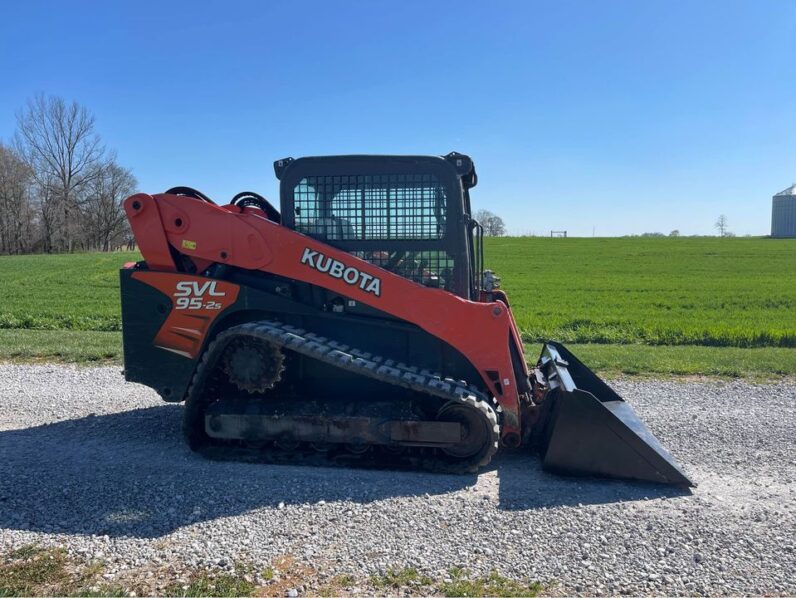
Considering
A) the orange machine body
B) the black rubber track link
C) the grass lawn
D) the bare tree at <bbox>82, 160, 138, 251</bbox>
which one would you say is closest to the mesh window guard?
the orange machine body

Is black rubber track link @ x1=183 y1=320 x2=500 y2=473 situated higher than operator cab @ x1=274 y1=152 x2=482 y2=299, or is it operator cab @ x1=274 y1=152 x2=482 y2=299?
operator cab @ x1=274 y1=152 x2=482 y2=299

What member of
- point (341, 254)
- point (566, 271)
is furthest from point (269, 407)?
point (566, 271)

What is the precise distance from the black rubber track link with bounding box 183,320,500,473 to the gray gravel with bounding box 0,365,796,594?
0.53 feet

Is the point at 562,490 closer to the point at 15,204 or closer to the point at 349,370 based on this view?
the point at 349,370

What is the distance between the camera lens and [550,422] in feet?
18.2

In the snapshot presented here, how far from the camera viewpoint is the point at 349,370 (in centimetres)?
550

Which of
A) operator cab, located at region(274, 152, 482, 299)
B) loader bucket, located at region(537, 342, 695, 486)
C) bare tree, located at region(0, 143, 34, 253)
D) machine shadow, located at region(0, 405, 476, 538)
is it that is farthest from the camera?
bare tree, located at region(0, 143, 34, 253)

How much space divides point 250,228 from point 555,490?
346cm

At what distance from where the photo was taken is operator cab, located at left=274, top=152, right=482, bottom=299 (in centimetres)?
576

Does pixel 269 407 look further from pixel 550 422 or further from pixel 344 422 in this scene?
pixel 550 422

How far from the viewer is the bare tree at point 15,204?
6881 centimetres

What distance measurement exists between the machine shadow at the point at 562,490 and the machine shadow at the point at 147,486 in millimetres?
387

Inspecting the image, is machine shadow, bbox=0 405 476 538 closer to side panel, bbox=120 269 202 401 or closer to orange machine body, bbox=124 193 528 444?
side panel, bbox=120 269 202 401

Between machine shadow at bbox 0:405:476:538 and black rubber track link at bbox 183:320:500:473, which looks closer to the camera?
machine shadow at bbox 0:405:476:538
